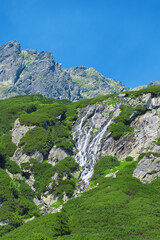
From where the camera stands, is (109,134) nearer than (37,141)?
Yes

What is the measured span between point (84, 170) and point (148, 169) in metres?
16.2

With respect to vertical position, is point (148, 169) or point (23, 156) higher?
point (23, 156)

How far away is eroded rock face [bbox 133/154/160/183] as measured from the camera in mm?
38094

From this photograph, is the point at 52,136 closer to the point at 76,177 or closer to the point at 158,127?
the point at 76,177

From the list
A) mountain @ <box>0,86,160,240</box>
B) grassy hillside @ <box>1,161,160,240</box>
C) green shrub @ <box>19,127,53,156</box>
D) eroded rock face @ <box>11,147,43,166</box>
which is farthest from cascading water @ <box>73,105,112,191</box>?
grassy hillside @ <box>1,161,160,240</box>

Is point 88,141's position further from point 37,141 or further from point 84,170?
point 37,141

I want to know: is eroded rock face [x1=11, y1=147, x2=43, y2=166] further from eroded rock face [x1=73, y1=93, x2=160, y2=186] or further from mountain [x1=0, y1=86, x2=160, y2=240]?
eroded rock face [x1=73, y1=93, x2=160, y2=186]

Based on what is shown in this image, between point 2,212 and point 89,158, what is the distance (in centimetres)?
2440

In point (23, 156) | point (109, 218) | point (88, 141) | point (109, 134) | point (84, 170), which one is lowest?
point (109, 218)

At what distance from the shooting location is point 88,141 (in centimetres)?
5906

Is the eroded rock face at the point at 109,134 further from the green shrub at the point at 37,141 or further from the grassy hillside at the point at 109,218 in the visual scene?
the grassy hillside at the point at 109,218

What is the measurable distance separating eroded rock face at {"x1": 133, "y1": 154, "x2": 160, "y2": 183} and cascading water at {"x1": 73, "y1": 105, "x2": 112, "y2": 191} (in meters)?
11.2

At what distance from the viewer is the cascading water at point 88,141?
50547 millimetres

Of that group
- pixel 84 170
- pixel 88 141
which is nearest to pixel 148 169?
pixel 84 170
